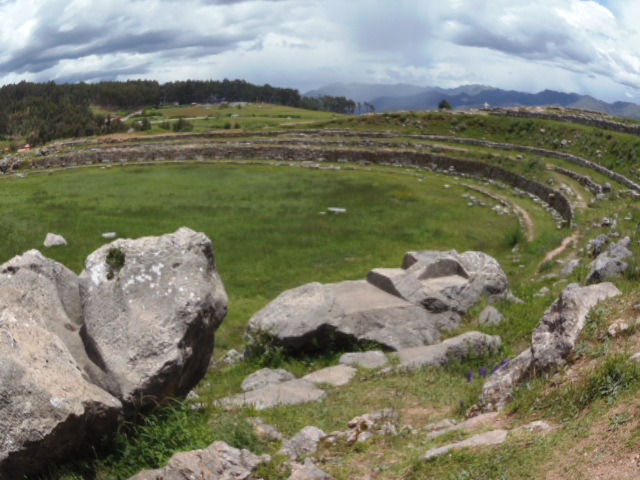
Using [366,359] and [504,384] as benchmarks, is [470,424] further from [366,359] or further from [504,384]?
[366,359]

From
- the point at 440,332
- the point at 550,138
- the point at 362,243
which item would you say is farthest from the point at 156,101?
the point at 440,332

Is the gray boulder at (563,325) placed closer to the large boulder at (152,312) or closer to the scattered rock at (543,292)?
the large boulder at (152,312)

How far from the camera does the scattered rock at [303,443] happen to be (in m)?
7.72

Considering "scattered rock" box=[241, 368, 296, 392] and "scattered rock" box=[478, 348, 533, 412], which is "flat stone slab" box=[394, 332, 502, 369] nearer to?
"scattered rock" box=[241, 368, 296, 392]

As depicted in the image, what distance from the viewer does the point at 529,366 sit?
28.2 feet

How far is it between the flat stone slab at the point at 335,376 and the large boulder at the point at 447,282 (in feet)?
13.6

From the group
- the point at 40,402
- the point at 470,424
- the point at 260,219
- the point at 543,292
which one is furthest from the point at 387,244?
the point at 40,402

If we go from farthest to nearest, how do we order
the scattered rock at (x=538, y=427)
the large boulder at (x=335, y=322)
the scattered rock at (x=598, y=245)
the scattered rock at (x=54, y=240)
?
the scattered rock at (x=54, y=240) → the scattered rock at (x=598, y=245) → the large boulder at (x=335, y=322) → the scattered rock at (x=538, y=427)

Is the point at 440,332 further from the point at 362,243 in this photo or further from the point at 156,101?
the point at 156,101

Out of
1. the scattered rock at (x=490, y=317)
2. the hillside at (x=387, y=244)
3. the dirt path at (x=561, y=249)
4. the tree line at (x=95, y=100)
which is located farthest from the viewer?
the tree line at (x=95, y=100)

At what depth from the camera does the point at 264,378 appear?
1234 centimetres

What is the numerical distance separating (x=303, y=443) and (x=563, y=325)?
4.12m

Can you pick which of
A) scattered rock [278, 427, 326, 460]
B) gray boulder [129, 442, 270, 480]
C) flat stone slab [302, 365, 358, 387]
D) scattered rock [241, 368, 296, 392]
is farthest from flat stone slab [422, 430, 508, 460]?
scattered rock [241, 368, 296, 392]

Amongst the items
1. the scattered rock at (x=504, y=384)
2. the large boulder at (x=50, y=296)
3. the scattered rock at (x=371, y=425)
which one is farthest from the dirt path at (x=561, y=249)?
the large boulder at (x=50, y=296)
